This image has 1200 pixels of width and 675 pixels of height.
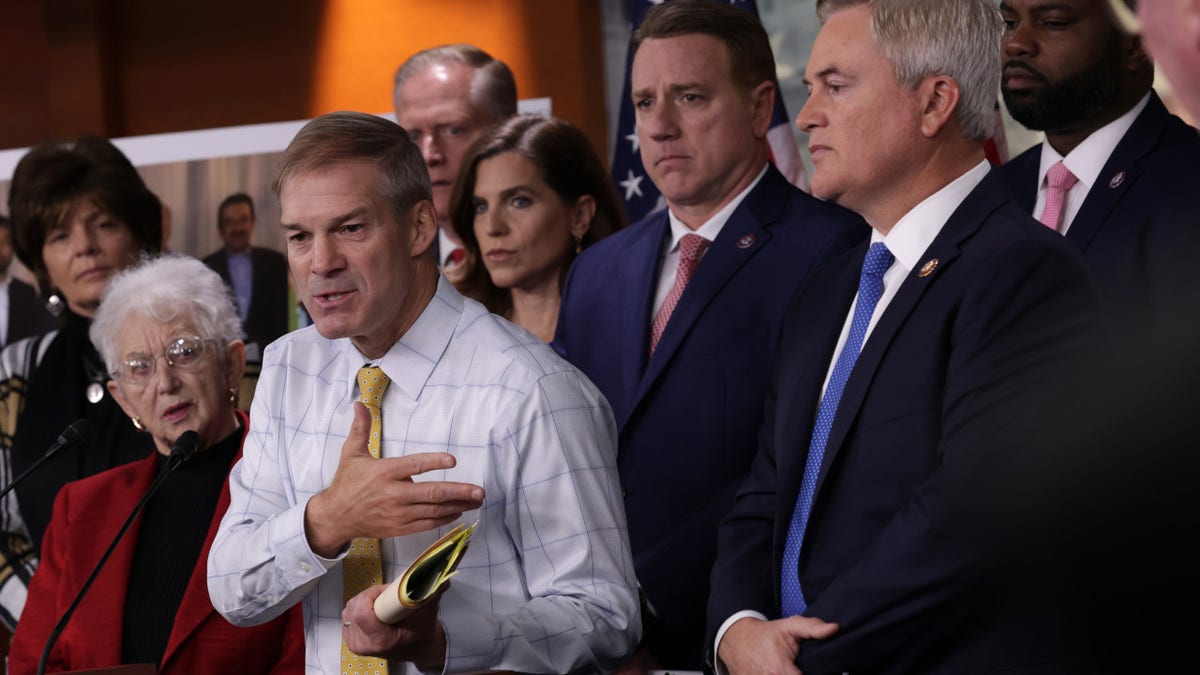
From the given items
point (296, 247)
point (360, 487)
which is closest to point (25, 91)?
point (296, 247)

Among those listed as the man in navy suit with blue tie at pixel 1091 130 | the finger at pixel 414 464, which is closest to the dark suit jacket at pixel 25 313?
the finger at pixel 414 464

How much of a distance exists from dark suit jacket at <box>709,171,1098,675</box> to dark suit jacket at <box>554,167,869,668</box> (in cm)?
47

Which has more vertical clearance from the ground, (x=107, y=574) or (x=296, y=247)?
(x=296, y=247)

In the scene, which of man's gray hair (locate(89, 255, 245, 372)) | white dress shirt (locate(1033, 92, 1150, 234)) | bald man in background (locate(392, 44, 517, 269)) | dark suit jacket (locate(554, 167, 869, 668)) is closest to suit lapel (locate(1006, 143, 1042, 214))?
white dress shirt (locate(1033, 92, 1150, 234))

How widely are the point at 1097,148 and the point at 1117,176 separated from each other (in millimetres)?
Result: 175

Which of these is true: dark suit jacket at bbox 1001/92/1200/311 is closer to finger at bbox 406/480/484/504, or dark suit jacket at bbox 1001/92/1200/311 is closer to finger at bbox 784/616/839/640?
finger at bbox 784/616/839/640

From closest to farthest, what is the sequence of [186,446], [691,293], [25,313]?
1. [186,446]
2. [691,293]
3. [25,313]

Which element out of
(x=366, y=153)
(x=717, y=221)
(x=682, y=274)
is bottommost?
(x=682, y=274)

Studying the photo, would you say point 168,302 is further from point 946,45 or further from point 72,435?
point 946,45

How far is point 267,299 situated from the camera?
15.9 feet

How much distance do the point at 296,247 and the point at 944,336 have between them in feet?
3.64

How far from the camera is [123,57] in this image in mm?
6473

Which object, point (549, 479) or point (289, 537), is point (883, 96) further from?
point (289, 537)

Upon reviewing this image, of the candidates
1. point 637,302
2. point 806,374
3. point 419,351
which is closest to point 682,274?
point 637,302
